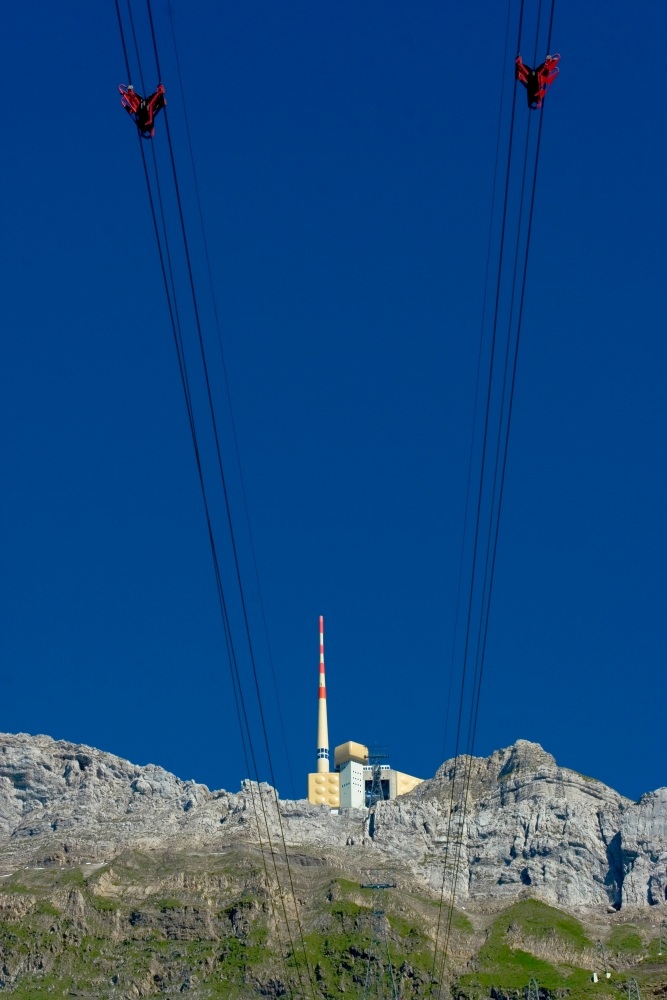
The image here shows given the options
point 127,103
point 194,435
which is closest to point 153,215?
point 127,103

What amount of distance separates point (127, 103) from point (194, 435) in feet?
43.7

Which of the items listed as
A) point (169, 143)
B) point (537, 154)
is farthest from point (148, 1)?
point (537, 154)

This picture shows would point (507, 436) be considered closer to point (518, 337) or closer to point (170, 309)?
point (518, 337)

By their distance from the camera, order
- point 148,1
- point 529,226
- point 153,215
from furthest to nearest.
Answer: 1. point 529,226
2. point 153,215
3. point 148,1

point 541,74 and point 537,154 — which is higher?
point 541,74

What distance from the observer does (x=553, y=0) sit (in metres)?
53.1

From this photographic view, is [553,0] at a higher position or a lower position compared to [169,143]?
higher

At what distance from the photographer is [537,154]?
55.7 m

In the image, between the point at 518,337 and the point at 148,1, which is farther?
the point at 518,337

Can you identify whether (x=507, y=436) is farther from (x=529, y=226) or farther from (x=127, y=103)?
(x=127, y=103)

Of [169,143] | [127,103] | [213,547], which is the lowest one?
[213,547]

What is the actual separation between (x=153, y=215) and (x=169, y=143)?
2.81 m

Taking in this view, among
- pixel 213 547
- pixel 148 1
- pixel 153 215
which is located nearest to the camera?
pixel 148 1

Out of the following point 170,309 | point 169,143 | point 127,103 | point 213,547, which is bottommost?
point 213,547
